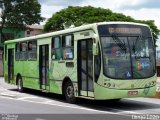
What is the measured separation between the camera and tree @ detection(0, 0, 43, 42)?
62.1 metres

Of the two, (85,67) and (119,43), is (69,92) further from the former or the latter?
(119,43)

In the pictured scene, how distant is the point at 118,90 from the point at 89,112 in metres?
1.31

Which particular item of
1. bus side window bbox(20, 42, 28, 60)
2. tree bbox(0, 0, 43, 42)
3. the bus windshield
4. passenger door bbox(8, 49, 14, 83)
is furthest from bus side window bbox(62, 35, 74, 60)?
tree bbox(0, 0, 43, 42)

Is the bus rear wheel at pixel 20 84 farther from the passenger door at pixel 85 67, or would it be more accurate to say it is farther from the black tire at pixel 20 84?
the passenger door at pixel 85 67

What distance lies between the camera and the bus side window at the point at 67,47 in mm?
17922

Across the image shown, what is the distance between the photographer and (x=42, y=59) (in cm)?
2161

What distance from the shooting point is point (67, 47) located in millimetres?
18297

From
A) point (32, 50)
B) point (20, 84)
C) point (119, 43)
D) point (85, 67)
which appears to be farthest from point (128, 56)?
point (20, 84)

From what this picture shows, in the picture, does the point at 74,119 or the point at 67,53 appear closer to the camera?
the point at 74,119

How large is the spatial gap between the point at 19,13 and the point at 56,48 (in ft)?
145

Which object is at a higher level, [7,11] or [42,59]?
[7,11]

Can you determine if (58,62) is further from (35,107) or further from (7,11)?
(7,11)

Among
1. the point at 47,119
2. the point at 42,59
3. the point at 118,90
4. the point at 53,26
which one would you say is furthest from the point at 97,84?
the point at 53,26

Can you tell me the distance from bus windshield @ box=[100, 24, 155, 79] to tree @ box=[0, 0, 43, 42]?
4690 cm
